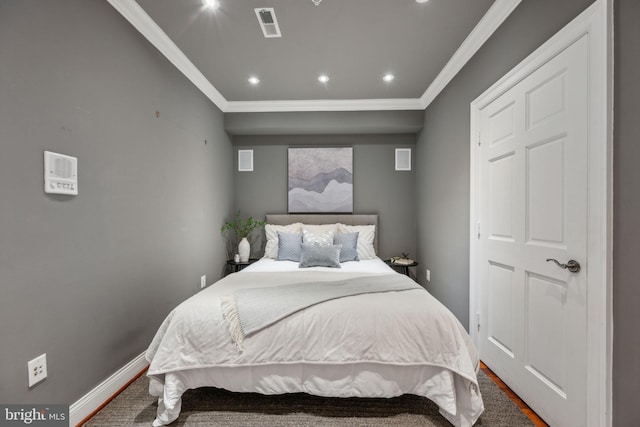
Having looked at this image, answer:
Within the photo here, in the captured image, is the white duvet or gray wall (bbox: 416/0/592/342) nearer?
the white duvet

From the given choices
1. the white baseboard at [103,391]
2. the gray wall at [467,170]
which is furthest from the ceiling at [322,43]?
the white baseboard at [103,391]

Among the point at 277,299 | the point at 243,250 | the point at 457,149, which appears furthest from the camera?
the point at 243,250

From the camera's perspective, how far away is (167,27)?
2.38 meters

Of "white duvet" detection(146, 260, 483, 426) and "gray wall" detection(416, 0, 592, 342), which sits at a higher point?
"gray wall" detection(416, 0, 592, 342)

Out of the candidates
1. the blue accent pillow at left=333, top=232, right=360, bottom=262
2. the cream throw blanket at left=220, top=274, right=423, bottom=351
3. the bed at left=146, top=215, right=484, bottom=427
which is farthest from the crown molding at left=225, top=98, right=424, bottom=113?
the bed at left=146, top=215, right=484, bottom=427

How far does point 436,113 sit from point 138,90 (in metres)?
2.94

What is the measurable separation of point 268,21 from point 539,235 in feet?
7.68

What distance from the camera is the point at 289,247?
3.60 m

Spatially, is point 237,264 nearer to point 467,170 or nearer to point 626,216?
point 467,170

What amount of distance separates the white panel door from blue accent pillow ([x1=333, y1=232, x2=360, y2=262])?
1.47 metres

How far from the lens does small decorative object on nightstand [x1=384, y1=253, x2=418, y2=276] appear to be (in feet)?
12.5

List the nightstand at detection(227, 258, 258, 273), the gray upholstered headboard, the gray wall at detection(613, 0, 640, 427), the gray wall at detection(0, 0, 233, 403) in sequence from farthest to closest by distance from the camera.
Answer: the gray upholstered headboard < the nightstand at detection(227, 258, 258, 273) < the gray wall at detection(0, 0, 233, 403) < the gray wall at detection(613, 0, 640, 427)

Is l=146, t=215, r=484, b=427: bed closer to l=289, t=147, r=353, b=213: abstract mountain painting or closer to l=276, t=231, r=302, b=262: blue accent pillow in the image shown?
l=276, t=231, r=302, b=262: blue accent pillow

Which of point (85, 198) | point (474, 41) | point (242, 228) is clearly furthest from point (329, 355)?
point (242, 228)
